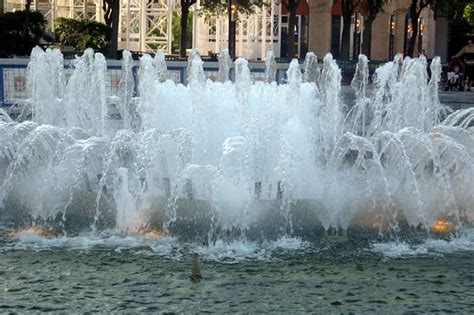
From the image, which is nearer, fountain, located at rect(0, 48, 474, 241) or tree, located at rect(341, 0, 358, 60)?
fountain, located at rect(0, 48, 474, 241)

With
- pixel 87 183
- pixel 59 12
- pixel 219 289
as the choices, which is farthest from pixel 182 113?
pixel 59 12

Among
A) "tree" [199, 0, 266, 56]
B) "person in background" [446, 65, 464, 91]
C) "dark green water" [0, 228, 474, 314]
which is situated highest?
"tree" [199, 0, 266, 56]

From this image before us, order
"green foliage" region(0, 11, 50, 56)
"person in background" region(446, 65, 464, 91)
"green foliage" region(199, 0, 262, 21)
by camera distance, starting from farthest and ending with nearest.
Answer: "green foliage" region(199, 0, 262, 21) → "person in background" region(446, 65, 464, 91) → "green foliage" region(0, 11, 50, 56)

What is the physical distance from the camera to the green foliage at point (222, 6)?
4462 centimetres

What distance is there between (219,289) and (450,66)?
3022 centimetres

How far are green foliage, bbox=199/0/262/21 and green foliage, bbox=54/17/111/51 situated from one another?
24.8 feet

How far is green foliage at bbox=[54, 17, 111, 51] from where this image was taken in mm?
38125

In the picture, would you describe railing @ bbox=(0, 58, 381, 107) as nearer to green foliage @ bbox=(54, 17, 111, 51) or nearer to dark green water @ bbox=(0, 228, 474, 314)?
dark green water @ bbox=(0, 228, 474, 314)

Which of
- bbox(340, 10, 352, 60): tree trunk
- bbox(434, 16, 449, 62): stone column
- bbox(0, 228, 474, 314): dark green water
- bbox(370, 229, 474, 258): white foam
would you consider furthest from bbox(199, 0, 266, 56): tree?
bbox(0, 228, 474, 314): dark green water

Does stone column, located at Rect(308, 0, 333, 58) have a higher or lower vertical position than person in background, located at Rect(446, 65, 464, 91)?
higher

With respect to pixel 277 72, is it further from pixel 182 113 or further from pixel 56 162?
pixel 56 162

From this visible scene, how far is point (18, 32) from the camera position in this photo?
112 ft

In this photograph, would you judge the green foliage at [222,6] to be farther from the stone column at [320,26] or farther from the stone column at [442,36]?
the stone column at [442,36]

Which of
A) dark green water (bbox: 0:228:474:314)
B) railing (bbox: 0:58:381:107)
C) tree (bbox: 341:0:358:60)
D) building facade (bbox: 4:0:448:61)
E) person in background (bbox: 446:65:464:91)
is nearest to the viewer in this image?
dark green water (bbox: 0:228:474:314)
